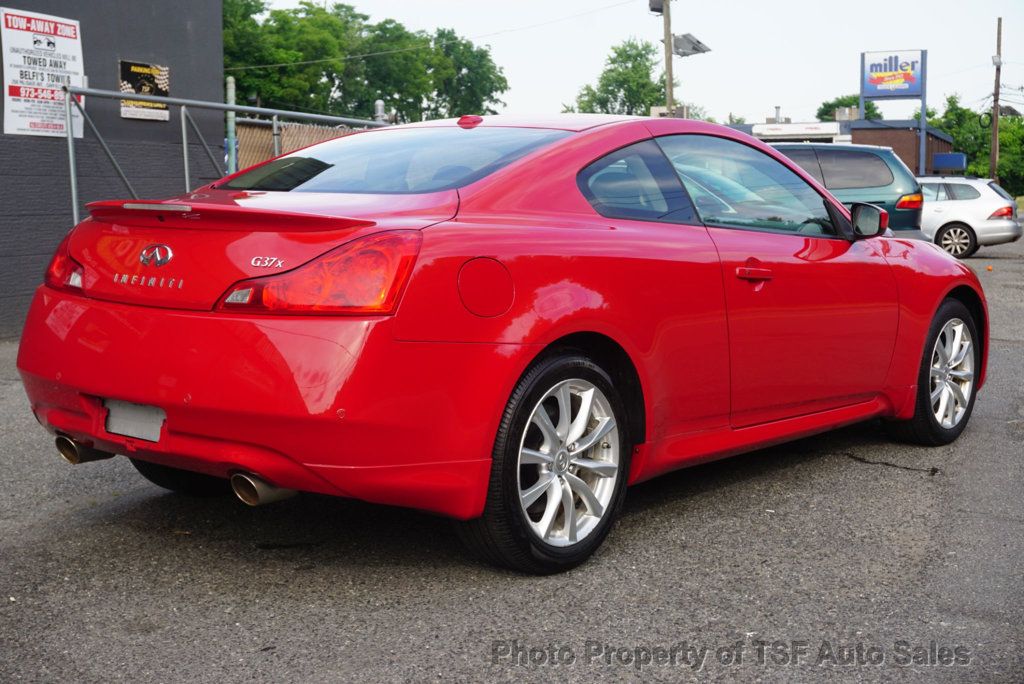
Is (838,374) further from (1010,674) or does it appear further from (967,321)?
(1010,674)

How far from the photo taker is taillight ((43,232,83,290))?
→ 12.7ft

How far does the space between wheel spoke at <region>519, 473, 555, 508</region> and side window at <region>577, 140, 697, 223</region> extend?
3.07 ft

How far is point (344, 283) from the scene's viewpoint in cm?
336

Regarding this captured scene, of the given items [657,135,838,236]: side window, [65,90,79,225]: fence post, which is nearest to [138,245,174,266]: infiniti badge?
[657,135,838,236]: side window

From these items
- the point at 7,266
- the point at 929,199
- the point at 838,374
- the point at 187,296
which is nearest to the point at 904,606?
the point at 838,374

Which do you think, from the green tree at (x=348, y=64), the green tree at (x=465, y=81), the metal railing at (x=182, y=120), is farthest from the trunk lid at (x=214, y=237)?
the green tree at (x=465, y=81)

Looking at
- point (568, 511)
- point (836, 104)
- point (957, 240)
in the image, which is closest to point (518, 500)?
point (568, 511)

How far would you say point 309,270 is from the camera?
339cm

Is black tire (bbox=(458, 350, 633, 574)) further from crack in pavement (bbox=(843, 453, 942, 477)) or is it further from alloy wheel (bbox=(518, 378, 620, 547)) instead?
crack in pavement (bbox=(843, 453, 942, 477))

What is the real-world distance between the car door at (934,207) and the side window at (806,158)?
10.9 m

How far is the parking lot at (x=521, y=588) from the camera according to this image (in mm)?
3139

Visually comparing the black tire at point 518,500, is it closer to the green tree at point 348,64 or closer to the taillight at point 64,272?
the taillight at point 64,272

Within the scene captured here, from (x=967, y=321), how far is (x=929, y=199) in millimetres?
19335

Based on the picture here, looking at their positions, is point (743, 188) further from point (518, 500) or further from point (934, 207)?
point (934, 207)
